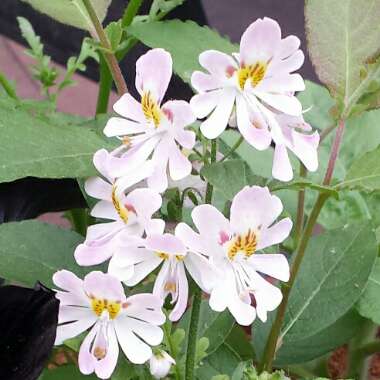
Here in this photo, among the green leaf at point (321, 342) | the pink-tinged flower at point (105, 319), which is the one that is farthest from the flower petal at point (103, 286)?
the green leaf at point (321, 342)

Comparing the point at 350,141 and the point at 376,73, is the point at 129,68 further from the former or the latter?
the point at 376,73

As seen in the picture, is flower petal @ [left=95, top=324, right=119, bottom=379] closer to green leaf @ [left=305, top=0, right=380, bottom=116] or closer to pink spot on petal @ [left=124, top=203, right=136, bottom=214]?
pink spot on petal @ [left=124, top=203, right=136, bottom=214]

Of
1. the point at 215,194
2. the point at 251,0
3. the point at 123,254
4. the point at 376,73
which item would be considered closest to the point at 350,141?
the point at 215,194

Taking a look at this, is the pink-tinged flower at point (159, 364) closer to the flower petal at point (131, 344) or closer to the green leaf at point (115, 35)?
the flower petal at point (131, 344)

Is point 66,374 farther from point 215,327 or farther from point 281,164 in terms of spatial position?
point 281,164

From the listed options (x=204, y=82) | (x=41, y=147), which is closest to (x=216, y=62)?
(x=204, y=82)

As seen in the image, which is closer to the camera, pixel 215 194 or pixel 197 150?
pixel 197 150

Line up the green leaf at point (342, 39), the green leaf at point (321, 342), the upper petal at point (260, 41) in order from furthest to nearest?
the green leaf at point (321, 342) < the green leaf at point (342, 39) < the upper petal at point (260, 41)
